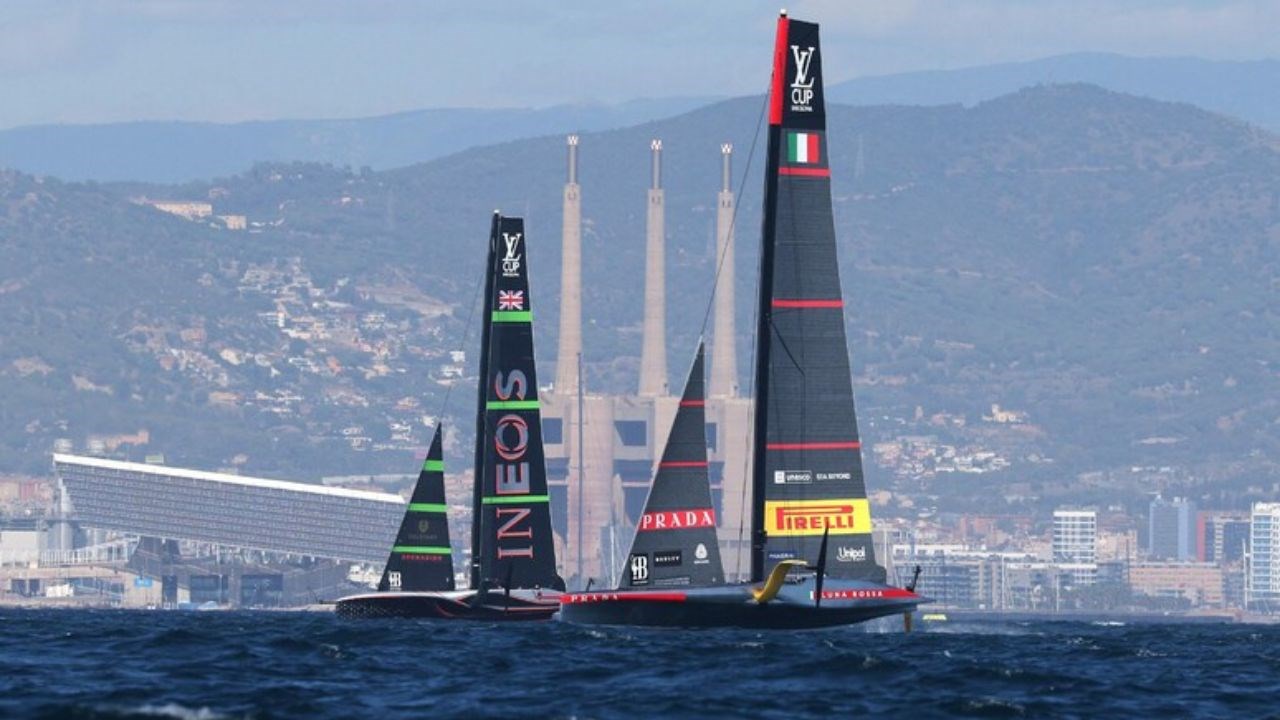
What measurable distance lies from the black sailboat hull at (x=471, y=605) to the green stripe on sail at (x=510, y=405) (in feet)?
15.7

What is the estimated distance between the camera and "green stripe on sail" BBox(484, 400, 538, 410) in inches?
3174

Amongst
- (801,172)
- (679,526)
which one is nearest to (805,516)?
(679,526)

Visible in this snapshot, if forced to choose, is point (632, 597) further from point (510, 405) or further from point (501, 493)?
point (510, 405)

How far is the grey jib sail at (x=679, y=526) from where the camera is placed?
62.8 meters

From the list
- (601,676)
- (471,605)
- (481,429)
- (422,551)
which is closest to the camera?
(601,676)

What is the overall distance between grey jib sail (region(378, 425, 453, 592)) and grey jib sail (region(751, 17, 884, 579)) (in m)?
20.7

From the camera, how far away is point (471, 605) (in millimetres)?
77438

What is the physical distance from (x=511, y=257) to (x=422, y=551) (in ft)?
25.5

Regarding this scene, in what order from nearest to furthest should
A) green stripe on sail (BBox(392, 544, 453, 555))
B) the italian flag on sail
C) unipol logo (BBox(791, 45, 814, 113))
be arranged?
1. unipol logo (BBox(791, 45, 814, 113))
2. the italian flag on sail
3. green stripe on sail (BBox(392, 544, 453, 555))

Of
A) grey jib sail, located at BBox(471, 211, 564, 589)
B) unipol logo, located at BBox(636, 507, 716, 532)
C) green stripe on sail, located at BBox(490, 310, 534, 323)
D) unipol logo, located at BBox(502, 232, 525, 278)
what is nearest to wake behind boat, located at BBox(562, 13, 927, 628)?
unipol logo, located at BBox(636, 507, 716, 532)

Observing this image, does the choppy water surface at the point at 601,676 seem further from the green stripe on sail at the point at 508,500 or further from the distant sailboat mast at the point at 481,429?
the green stripe on sail at the point at 508,500

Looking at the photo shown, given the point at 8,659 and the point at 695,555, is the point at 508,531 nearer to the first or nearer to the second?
the point at 695,555

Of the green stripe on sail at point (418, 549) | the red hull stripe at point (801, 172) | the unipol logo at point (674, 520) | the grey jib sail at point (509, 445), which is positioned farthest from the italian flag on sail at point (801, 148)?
the green stripe on sail at point (418, 549)

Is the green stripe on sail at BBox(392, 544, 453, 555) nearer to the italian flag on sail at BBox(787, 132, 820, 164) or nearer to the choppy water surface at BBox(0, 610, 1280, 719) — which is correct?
the choppy water surface at BBox(0, 610, 1280, 719)
